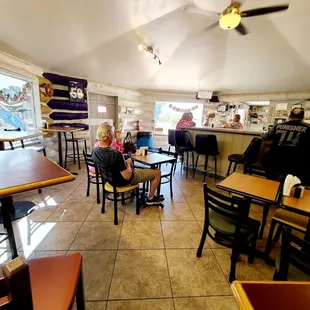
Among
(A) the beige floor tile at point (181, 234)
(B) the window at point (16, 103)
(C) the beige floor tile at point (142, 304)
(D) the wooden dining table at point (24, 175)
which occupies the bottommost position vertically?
(C) the beige floor tile at point (142, 304)

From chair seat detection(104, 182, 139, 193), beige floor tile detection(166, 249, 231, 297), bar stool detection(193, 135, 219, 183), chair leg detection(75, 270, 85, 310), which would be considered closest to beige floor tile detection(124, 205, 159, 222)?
chair seat detection(104, 182, 139, 193)

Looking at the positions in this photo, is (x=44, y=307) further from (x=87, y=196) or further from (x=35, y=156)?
(x=87, y=196)

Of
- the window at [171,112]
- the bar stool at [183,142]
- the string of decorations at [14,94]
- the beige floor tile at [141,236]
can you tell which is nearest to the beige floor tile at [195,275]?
the beige floor tile at [141,236]

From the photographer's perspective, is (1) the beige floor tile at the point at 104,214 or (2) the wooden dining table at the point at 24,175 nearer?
(2) the wooden dining table at the point at 24,175

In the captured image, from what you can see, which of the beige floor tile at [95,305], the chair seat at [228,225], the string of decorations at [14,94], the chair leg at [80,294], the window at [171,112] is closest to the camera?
the chair leg at [80,294]

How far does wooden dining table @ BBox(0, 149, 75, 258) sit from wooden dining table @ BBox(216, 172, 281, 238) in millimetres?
1437

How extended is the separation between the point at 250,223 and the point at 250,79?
16.4ft

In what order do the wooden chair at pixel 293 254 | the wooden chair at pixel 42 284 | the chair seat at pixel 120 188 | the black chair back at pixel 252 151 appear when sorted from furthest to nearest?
the black chair back at pixel 252 151, the chair seat at pixel 120 188, the wooden chair at pixel 293 254, the wooden chair at pixel 42 284

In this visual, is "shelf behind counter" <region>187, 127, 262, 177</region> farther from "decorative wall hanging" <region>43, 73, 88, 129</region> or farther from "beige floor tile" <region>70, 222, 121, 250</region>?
"decorative wall hanging" <region>43, 73, 88, 129</region>

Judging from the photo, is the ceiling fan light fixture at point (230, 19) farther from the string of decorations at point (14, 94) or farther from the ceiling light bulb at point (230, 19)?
the string of decorations at point (14, 94)

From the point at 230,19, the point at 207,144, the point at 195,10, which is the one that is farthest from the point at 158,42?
the point at 207,144

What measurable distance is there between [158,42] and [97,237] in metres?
3.92

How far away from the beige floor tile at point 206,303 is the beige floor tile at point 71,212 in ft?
5.24

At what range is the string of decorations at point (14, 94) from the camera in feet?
11.0
